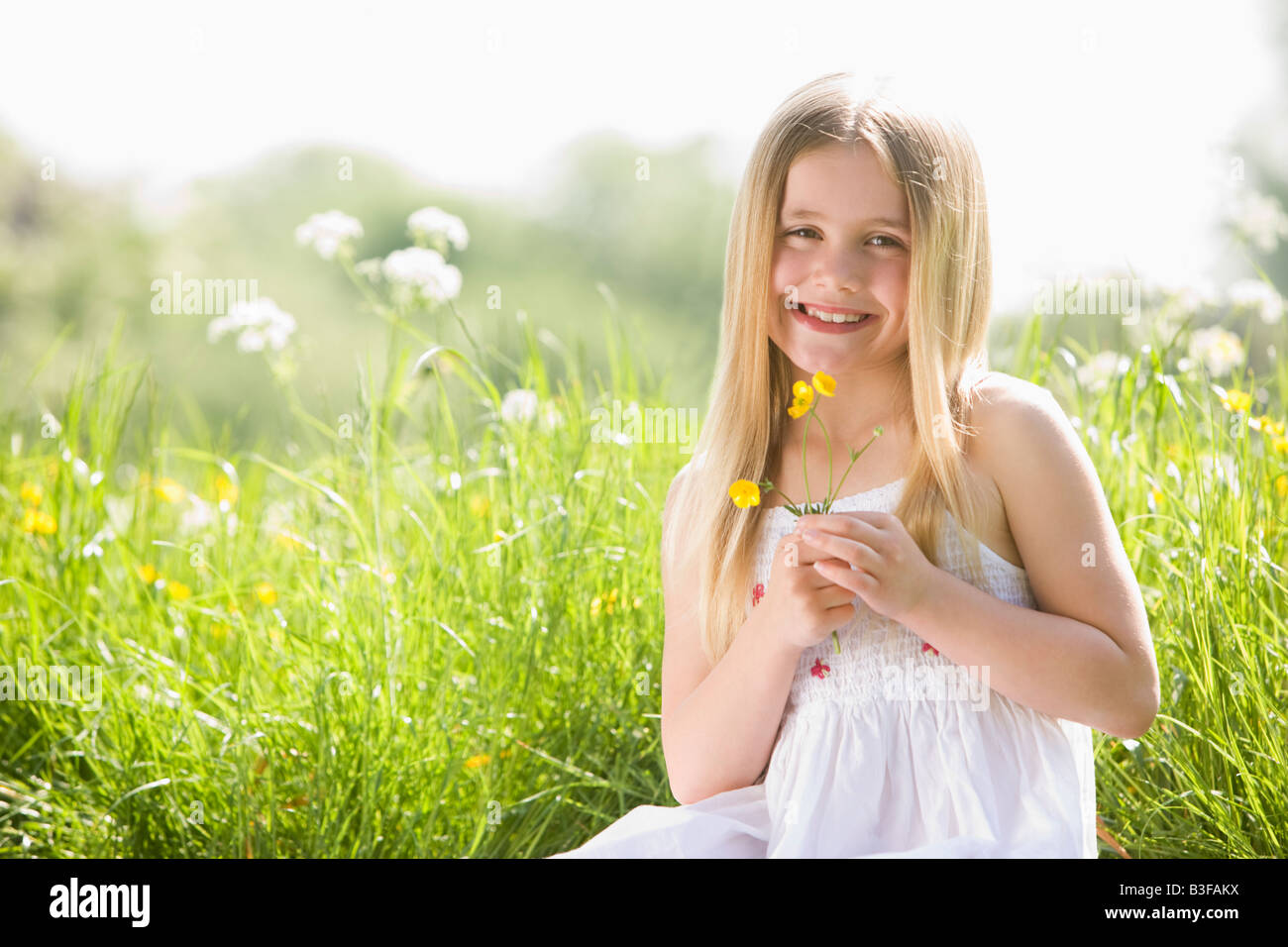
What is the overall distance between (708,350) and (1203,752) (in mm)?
1136

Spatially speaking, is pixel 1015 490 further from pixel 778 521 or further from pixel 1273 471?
pixel 1273 471

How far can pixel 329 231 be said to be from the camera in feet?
6.31

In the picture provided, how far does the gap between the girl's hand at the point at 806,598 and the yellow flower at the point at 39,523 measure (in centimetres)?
152

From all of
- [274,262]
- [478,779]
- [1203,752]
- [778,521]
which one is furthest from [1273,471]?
[274,262]

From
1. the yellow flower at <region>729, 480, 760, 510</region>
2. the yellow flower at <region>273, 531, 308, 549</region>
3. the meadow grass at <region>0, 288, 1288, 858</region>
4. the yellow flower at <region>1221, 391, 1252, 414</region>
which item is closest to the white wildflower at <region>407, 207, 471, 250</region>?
the meadow grass at <region>0, 288, 1288, 858</region>

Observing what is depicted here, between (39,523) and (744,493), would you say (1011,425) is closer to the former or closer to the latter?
(744,493)

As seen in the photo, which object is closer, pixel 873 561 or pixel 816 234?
pixel 873 561

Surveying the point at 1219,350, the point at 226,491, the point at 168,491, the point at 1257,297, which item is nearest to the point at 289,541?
the point at 226,491

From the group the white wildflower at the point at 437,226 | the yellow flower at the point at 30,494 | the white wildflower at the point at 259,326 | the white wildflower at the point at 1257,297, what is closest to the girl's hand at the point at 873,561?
the white wildflower at the point at 437,226

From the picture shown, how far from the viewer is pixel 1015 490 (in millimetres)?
1104

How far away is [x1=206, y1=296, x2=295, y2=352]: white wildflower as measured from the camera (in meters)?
1.88

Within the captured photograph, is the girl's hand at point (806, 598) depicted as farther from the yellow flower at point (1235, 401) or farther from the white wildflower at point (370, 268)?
the white wildflower at point (370, 268)

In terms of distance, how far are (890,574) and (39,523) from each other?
165 centimetres
